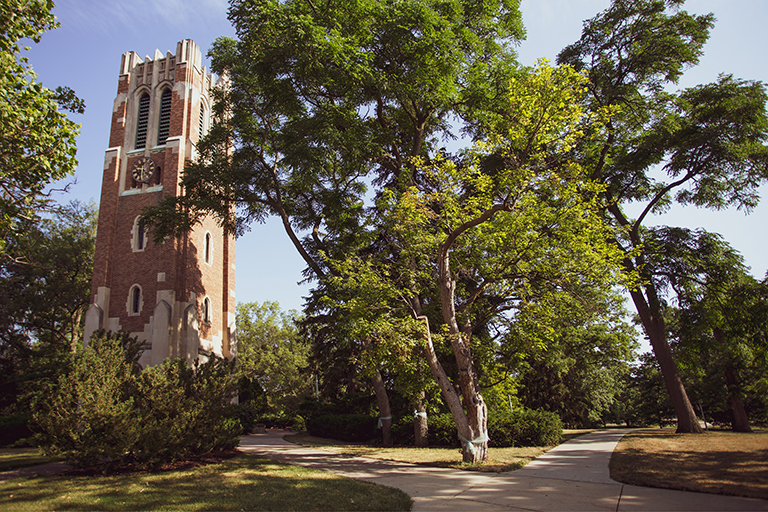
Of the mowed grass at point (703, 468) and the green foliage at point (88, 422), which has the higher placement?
the green foliage at point (88, 422)

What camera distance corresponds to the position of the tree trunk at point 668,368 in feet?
49.4

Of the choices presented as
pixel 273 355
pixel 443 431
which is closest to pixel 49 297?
pixel 273 355

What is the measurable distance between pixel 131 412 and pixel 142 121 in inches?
957

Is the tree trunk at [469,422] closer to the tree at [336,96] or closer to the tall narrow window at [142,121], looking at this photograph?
the tree at [336,96]

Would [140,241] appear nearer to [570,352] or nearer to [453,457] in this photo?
[453,457]

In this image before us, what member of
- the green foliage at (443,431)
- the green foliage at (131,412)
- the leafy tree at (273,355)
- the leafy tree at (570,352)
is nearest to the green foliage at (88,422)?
the green foliage at (131,412)

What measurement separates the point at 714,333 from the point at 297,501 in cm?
1882

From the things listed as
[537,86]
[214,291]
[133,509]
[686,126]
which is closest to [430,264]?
[537,86]

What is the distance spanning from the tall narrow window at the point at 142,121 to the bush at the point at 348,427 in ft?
66.5

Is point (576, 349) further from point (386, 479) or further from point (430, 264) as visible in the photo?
point (386, 479)

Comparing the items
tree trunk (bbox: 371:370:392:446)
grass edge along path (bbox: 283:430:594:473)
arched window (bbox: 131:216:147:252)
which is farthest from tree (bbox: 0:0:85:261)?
arched window (bbox: 131:216:147:252)

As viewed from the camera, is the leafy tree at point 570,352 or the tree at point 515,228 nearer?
the tree at point 515,228

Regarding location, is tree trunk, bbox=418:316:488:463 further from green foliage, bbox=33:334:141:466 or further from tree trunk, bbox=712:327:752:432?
tree trunk, bbox=712:327:752:432

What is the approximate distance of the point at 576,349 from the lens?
22.9m
